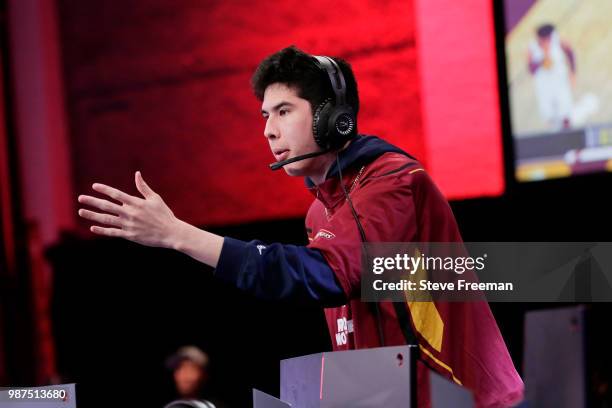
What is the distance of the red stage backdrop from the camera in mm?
4234

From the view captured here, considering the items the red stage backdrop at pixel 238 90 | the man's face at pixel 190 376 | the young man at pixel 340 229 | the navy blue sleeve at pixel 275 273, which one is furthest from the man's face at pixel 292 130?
the man's face at pixel 190 376

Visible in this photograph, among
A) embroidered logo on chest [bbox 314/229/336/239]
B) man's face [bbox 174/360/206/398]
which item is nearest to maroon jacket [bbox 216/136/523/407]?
embroidered logo on chest [bbox 314/229/336/239]

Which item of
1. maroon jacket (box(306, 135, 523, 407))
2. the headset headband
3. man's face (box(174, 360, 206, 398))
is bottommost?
man's face (box(174, 360, 206, 398))

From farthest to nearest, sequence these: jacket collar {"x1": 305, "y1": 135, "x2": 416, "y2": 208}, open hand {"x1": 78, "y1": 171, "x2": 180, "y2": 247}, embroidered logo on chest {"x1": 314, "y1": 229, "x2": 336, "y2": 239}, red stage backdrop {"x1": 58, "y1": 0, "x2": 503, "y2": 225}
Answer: red stage backdrop {"x1": 58, "y1": 0, "x2": 503, "y2": 225} → jacket collar {"x1": 305, "y1": 135, "x2": 416, "y2": 208} → embroidered logo on chest {"x1": 314, "y1": 229, "x2": 336, "y2": 239} → open hand {"x1": 78, "y1": 171, "x2": 180, "y2": 247}

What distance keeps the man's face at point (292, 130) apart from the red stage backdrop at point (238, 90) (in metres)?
2.40

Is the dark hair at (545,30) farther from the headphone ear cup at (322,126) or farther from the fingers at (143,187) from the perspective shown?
the fingers at (143,187)

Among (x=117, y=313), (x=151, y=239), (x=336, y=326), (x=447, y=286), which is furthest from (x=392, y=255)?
(x=117, y=313)

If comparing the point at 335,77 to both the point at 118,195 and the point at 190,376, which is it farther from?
the point at 190,376

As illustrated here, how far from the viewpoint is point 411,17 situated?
450 centimetres

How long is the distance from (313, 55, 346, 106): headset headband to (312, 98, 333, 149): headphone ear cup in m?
0.05

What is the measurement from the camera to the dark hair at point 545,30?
374 cm

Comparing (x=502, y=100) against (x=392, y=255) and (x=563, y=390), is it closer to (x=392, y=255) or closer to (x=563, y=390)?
(x=392, y=255)

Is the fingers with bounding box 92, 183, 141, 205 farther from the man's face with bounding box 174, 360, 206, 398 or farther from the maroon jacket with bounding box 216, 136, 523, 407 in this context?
the man's face with bounding box 174, 360, 206, 398

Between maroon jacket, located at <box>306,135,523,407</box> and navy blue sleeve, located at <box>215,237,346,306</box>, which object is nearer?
navy blue sleeve, located at <box>215,237,346,306</box>
